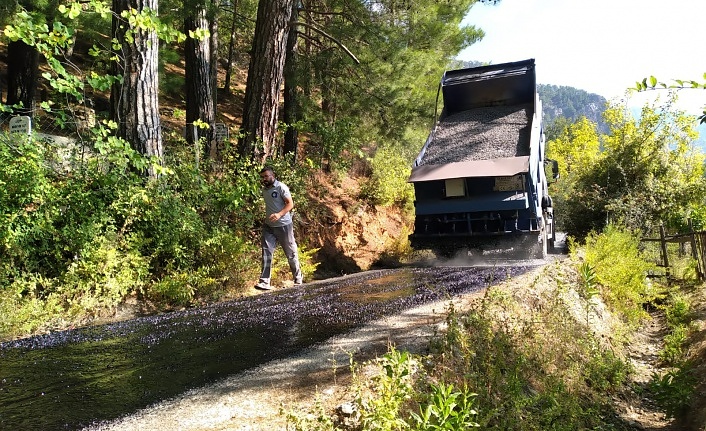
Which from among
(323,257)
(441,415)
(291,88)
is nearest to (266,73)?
(291,88)

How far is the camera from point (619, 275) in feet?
27.3

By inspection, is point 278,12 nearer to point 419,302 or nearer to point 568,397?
point 419,302

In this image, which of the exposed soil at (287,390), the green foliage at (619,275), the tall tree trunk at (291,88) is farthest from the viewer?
the tall tree trunk at (291,88)

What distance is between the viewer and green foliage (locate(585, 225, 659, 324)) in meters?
8.12

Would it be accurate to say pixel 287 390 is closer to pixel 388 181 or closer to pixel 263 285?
pixel 263 285

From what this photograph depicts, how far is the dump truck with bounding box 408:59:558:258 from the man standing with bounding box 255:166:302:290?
3.83 meters

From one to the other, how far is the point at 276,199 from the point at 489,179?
486 centimetres

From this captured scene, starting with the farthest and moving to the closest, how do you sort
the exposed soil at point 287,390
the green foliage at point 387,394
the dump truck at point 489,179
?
1. the dump truck at point 489,179
2. the exposed soil at point 287,390
3. the green foliage at point 387,394

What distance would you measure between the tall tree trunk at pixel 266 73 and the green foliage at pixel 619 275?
5.86 m

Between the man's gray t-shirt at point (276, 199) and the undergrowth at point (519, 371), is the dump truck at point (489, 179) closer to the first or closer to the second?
the undergrowth at point (519, 371)

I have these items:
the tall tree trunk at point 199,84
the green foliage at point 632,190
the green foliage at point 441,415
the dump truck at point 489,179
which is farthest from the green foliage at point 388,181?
the green foliage at point 441,415

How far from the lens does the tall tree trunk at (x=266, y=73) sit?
9.63 m

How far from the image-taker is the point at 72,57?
59.9 feet

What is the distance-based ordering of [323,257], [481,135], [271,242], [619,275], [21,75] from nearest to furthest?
1. [271,242]
2. [619,275]
3. [481,135]
4. [323,257]
5. [21,75]
